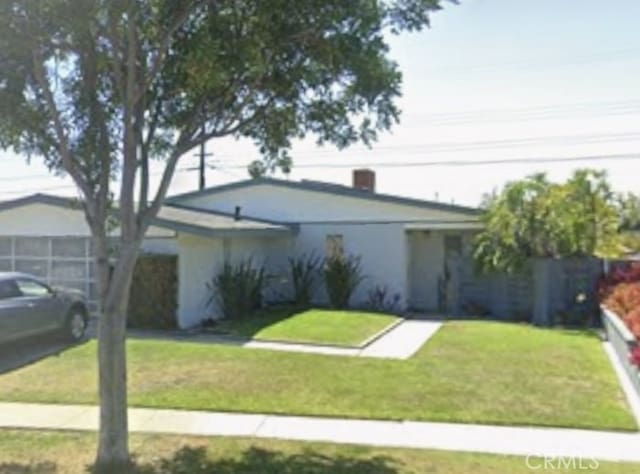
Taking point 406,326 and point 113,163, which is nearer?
point 113,163

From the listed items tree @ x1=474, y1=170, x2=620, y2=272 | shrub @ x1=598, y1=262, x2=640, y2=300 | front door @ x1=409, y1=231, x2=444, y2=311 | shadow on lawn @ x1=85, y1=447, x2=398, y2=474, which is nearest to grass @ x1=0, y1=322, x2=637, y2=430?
shadow on lawn @ x1=85, y1=447, x2=398, y2=474

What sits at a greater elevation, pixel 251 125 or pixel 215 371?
pixel 251 125

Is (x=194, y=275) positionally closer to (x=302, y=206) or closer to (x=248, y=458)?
(x=302, y=206)

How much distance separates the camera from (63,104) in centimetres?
688

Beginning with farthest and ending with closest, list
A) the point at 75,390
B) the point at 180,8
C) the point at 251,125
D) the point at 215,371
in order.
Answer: the point at 215,371 < the point at 75,390 < the point at 251,125 < the point at 180,8

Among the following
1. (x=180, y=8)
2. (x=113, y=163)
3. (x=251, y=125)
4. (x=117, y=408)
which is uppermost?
(x=180, y=8)

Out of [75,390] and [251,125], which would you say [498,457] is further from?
[75,390]

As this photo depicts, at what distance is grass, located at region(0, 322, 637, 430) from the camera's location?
8734mm

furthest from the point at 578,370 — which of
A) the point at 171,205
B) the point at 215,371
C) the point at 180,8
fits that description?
the point at 171,205

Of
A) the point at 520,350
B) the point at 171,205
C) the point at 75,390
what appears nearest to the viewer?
the point at 75,390

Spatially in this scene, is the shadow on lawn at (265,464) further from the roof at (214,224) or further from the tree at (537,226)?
the tree at (537,226)

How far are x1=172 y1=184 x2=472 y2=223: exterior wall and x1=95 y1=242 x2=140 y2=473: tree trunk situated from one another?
14.8 meters

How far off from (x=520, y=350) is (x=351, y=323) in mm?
4544

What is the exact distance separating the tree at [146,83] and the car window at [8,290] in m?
6.72
